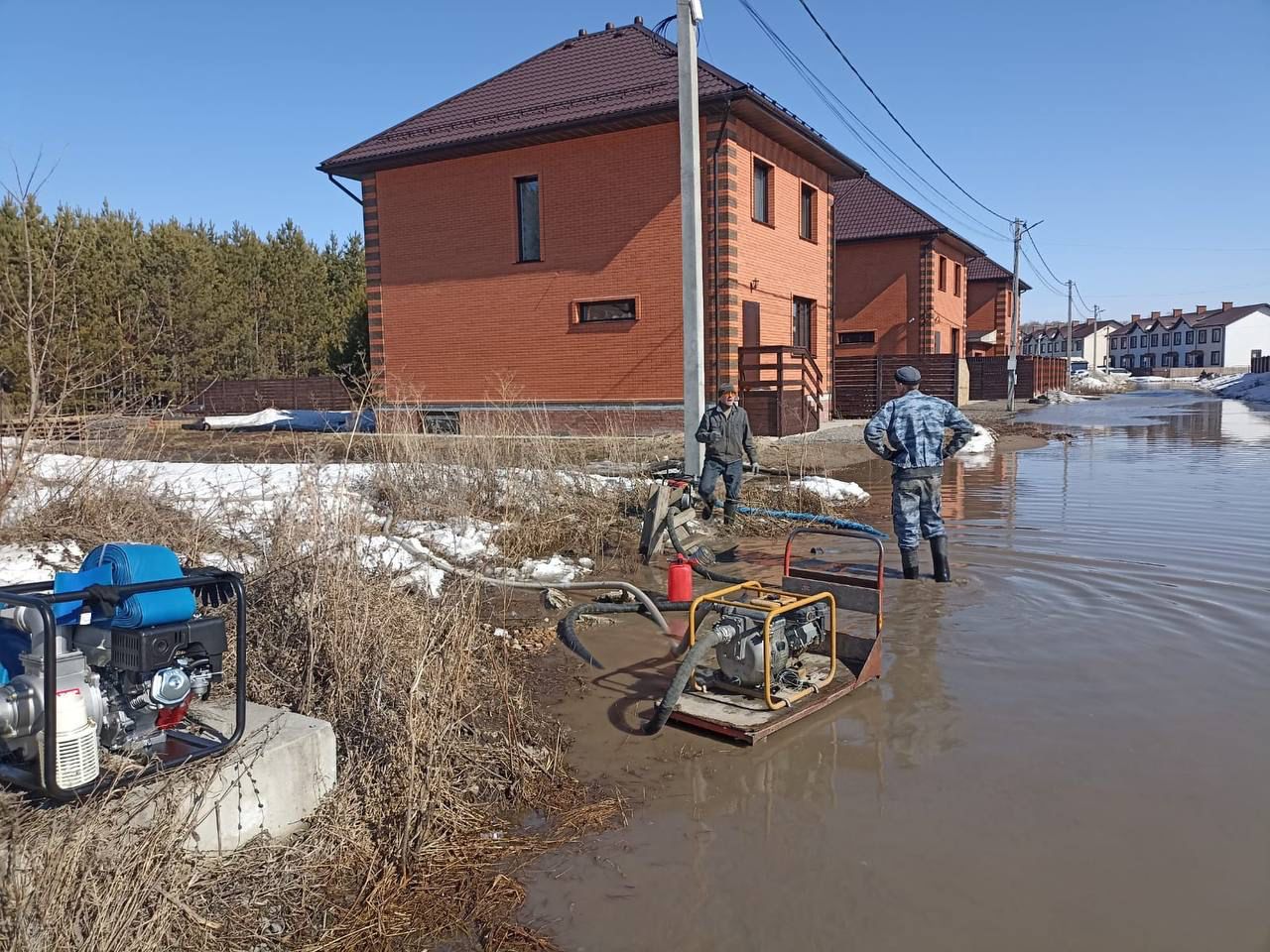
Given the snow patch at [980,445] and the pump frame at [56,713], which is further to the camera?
the snow patch at [980,445]

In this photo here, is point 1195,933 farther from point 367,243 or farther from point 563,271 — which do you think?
point 367,243

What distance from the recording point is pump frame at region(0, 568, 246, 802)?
288cm

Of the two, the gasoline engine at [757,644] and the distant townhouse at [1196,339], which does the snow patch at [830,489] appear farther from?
the distant townhouse at [1196,339]

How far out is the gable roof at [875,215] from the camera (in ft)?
109

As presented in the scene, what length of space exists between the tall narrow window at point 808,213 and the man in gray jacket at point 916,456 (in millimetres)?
15784

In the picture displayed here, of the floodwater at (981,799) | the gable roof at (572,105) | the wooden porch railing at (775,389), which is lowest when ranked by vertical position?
the floodwater at (981,799)

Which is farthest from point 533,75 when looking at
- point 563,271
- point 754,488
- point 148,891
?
point 148,891

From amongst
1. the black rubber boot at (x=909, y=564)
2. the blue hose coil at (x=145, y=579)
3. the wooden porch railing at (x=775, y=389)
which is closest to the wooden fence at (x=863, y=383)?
the wooden porch railing at (x=775, y=389)

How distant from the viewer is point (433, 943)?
3256 millimetres

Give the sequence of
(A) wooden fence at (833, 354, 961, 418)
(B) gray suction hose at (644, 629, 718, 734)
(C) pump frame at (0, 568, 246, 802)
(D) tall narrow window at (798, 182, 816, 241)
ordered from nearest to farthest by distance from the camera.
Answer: (C) pump frame at (0, 568, 246, 802), (B) gray suction hose at (644, 629, 718, 734), (D) tall narrow window at (798, 182, 816, 241), (A) wooden fence at (833, 354, 961, 418)

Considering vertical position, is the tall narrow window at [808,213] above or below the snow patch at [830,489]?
above

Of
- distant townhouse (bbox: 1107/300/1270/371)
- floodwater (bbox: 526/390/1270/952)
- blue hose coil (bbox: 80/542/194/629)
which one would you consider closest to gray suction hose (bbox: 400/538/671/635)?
floodwater (bbox: 526/390/1270/952)

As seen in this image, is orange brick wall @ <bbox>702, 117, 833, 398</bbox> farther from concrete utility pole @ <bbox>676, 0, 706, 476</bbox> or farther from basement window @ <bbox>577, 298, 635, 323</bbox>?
concrete utility pole @ <bbox>676, 0, 706, 476</bbox>

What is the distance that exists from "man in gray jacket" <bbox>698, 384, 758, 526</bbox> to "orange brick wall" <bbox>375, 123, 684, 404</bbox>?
8616 millimetres
